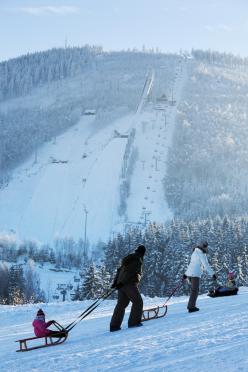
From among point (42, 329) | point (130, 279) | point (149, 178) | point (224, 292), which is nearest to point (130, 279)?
point (130, 279)

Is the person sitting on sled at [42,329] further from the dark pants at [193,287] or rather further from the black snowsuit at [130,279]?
the dark pants at [193,287]

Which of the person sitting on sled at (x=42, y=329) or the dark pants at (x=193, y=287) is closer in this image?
the person sitting on sled at (x=42, y=329)

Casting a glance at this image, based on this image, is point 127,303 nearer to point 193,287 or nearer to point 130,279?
point 130,279

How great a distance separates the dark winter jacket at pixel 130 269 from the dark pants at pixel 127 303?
0.52 feet

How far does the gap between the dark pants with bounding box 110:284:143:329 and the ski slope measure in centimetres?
12204

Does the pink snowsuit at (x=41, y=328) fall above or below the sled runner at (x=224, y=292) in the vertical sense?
above

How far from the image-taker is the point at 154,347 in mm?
10094

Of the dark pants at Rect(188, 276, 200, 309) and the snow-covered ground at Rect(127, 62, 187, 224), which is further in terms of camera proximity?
the snow-covered ground at Rect(127, 62, 187, 224)

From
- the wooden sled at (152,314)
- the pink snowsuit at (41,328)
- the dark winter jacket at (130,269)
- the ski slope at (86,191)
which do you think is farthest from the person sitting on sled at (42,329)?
the ski slope at (86,191)

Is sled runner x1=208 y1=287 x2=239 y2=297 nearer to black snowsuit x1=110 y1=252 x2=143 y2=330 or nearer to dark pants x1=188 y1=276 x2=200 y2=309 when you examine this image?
dark pants x1=188 y1=276 x2=200 y2=309

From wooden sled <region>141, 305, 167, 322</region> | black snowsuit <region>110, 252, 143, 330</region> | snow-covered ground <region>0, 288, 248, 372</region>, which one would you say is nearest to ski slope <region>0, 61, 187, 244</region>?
wooden sled <region>141, 305, 167, 322</region>

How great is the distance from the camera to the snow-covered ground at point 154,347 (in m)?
8.84

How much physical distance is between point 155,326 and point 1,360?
351 cm

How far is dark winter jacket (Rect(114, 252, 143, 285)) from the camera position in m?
12.4
